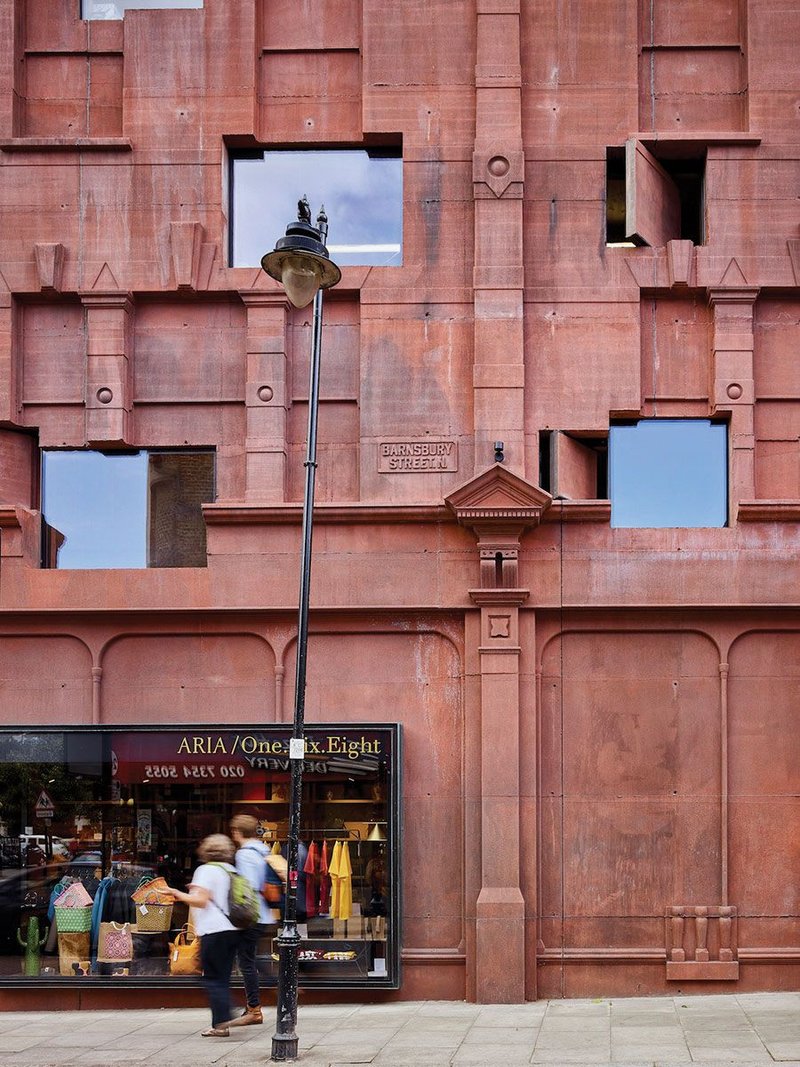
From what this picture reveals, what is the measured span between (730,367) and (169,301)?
731 centimetres

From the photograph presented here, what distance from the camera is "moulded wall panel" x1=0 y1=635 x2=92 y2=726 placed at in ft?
54.9

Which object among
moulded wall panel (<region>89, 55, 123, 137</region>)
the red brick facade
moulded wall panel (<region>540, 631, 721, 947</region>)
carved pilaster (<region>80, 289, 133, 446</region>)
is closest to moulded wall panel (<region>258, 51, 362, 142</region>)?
the red brick facade

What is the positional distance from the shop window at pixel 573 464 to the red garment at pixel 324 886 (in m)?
5.30

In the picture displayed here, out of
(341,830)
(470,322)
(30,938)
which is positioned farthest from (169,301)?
(30,938)

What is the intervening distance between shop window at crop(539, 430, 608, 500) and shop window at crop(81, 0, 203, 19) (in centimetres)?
759

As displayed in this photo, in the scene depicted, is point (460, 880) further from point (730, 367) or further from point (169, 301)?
point (169, 301)

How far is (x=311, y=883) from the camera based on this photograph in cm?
1611

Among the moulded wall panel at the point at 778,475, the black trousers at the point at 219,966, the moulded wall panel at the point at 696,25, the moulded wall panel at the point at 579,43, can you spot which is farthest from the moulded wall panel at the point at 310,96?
the black trousers at the point at 219,966

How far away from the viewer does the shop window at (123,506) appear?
17172 millimetres

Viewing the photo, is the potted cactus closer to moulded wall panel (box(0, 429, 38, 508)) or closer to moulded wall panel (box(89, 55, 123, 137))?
moulded wall panel (box(0, 429, 38, 508))

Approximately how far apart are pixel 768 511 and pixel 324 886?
7155mm

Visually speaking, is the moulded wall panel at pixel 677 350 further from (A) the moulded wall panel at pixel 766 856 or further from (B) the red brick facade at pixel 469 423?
(A) the moulded wall panel at pixel 766 856

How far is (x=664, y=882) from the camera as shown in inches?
637

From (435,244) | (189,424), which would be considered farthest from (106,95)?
(435,244)
